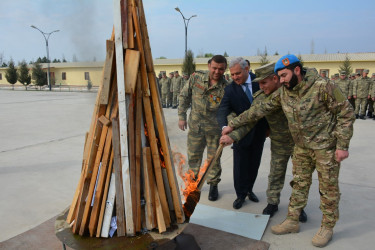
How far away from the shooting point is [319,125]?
106 inches

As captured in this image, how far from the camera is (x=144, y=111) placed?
7.75 feet

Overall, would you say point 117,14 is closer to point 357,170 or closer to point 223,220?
point 223,220

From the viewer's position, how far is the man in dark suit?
3.40 meters

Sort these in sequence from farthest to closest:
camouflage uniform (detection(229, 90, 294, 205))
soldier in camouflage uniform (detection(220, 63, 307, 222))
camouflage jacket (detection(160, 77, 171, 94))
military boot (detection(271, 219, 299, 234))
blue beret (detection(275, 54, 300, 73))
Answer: camouflage jacket (detection(160, 77, 171, 94))
camouflage uniform (detection(229, 90, 294, 205))
soldier in camouflage uniform (detection(220, 63, 307, 222))
military boot (detection(271, 219, 299, 234))
blue beret (detection(275, 54, 300, 73))

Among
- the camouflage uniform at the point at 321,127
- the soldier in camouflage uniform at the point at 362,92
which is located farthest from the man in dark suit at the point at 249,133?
the soldier in camouflage uniform at the point at 362,92

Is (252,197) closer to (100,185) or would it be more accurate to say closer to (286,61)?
(286,61)

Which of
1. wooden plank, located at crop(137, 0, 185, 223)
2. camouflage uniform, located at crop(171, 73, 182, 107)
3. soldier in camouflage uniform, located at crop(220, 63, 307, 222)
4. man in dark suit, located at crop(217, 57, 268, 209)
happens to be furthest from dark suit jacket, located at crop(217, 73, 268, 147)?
camouflage uniform, located at crop(171, 73, 182, 107)

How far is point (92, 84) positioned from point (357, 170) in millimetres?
4768

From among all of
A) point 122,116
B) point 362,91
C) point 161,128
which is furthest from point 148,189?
point 362,91

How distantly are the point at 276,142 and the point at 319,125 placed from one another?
0.73 metres

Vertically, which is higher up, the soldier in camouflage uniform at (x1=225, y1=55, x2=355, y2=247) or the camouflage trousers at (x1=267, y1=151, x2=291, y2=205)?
Answer: the soldier in camouflage uniform at (x1=225, y1=55, x2=355, y2=247)

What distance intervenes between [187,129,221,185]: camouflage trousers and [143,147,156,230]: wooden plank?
5.54 feet

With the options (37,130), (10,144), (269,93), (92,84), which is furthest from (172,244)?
(37,130)

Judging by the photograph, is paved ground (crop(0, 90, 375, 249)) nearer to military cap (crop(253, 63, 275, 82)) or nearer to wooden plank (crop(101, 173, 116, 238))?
wooden plank (crop(101, 173, 116, 238))
